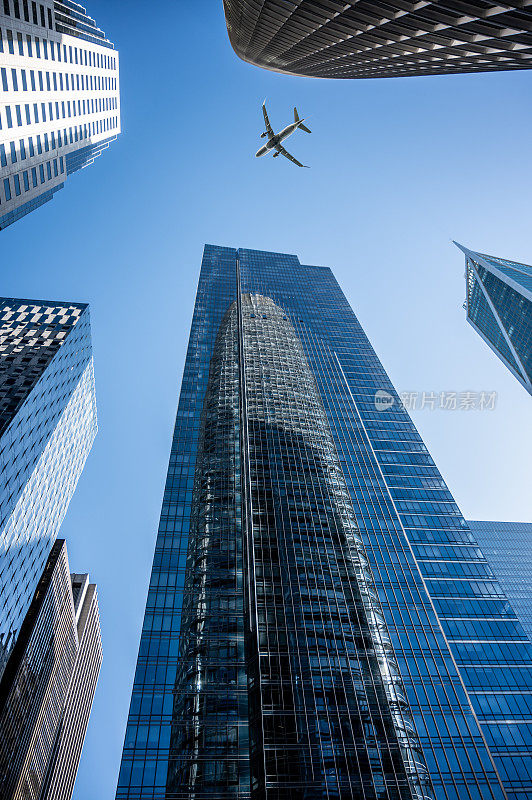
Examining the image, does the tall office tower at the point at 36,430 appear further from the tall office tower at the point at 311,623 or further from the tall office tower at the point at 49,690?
the tall office tower at the point at 311,623

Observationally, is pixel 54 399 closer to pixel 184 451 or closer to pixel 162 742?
pixel 184 451

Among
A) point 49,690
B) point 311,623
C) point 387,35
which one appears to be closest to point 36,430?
point 49,690

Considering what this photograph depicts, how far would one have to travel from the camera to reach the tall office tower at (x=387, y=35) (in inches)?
1105

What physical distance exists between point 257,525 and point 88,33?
106983 mm

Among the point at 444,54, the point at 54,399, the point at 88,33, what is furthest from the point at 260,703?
the point at 88,33

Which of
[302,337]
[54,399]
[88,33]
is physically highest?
[88,33]

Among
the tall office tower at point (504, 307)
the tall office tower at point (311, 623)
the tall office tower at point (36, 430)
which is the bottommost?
the tall office tower at point (311, 623)

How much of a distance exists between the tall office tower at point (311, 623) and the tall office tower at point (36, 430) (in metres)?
24.8

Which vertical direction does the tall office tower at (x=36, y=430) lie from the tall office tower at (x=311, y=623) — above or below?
above

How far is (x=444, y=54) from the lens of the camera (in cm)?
3672

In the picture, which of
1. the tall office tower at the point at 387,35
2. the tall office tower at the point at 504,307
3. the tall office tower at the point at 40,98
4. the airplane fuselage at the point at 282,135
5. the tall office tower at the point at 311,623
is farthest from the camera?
the tall office tower at the point at 504,307

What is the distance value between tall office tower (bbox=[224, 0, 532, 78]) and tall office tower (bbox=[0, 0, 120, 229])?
2592 centimetres

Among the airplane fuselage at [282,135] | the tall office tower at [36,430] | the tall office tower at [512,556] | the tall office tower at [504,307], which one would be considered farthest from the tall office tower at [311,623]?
the tall office tower at [512,556]

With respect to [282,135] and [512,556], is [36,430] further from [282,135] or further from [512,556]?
[512,556]
